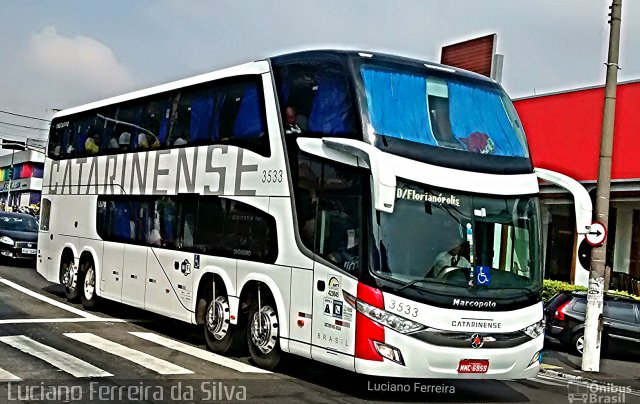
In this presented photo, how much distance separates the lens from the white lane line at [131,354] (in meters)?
10.2

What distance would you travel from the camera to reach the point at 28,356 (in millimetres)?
10539

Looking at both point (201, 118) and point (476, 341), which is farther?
point (201, 118)

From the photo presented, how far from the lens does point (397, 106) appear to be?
383 inches

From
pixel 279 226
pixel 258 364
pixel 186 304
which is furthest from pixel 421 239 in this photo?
pixel 186 304

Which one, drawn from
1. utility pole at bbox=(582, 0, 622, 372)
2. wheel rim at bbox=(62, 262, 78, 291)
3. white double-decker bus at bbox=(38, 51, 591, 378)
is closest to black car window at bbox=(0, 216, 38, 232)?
wheel rim at bbox=(62, 262, 78, 291)

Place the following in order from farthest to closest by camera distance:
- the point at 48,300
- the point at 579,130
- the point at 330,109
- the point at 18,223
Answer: the point at 18,223 < the point at 579,130 < the point at 48,300 < the point at 330,109

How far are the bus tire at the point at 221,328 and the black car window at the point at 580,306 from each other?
344 inches

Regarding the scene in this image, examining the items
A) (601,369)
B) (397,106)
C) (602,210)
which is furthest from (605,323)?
(397,106)

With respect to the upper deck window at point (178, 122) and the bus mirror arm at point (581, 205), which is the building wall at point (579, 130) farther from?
the upper deck window at point (178, 122)

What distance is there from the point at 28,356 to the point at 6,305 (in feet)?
18.6

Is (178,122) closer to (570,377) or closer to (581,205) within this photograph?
(581,205)

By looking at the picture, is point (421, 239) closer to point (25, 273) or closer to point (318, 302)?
Answer: point (318, 302)

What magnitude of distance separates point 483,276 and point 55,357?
5710 millimetres

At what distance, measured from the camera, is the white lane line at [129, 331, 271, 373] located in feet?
35.6
